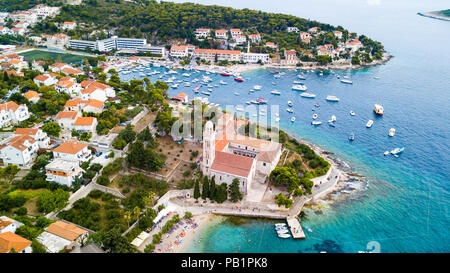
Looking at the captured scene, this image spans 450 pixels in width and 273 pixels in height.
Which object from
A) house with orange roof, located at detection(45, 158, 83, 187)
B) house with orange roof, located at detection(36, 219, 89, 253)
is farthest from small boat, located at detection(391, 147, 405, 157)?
house with orange roof, located at detection(45, 158, 83, 187)

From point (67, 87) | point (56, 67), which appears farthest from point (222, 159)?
point (56, 67)

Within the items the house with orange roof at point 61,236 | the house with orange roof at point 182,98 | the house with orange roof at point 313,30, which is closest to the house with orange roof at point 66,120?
the house with orange roof at point 61,236

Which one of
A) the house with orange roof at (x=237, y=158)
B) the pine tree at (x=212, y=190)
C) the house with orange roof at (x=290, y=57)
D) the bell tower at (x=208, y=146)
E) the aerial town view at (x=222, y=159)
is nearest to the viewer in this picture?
the aerial town view at (x=222, y=159)

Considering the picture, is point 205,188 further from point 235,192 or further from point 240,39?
point 240,39

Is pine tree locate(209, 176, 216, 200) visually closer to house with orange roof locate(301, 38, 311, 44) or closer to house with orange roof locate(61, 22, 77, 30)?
house with orange roof locate(301, 38, 311, 44)

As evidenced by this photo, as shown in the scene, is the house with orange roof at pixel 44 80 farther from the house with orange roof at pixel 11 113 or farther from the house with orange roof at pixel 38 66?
the house with orange roof at pixel 11 113
